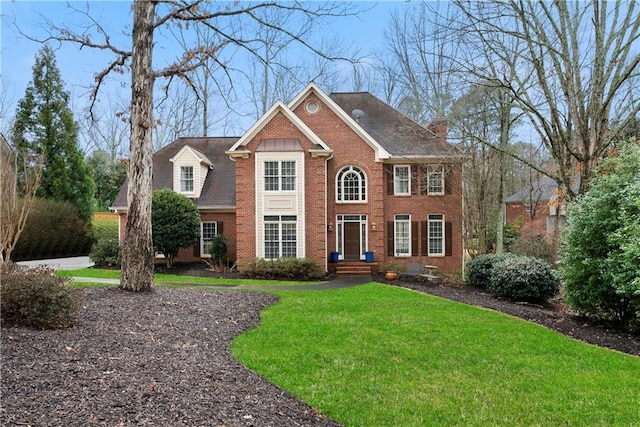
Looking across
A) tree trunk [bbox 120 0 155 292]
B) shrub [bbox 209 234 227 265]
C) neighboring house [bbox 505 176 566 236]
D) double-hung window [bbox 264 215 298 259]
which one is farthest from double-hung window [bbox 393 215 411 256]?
tree trunk [bbox 120 0 155 292]

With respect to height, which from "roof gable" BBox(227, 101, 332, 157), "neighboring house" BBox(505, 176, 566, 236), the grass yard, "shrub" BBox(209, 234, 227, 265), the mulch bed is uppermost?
"roof gable" BBox(227, 101, 332, 157)

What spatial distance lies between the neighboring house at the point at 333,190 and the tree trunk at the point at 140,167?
27.3 ft

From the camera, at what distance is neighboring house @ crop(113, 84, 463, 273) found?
18.5 m

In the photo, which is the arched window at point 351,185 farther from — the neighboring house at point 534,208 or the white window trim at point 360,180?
the neighboring house at point 534,208

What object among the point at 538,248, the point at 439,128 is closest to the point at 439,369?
the point at 439,128

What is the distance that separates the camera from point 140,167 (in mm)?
10078

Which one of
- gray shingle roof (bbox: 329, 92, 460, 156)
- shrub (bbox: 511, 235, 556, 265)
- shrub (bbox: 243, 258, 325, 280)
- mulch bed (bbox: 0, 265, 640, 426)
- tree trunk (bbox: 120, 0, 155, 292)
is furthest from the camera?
shrub (bbox: 511, 235, 556, 265)

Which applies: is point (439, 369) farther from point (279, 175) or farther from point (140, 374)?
point (279, 175)

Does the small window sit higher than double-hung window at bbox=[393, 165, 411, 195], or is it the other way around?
the small window

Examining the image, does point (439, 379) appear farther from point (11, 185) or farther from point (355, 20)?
point (11, 185)

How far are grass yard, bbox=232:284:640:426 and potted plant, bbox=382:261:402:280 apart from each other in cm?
768

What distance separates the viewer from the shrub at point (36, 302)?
19.9 ft

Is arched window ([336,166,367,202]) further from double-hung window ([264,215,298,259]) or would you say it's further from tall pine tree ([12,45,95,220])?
tall pine tree ([12,45,95,220])

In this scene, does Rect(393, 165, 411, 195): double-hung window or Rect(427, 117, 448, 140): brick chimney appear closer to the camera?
Rect(393, 165, 411, 195): double-hung window
